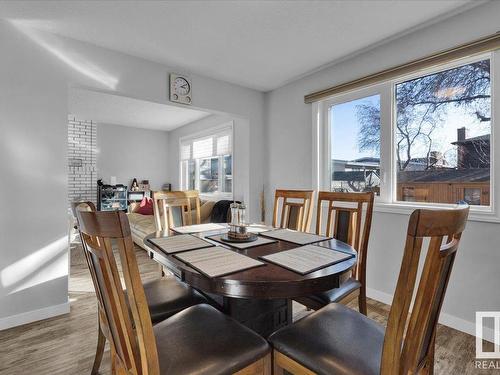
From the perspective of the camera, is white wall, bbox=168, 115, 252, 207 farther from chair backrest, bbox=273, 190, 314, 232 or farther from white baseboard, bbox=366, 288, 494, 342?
white baseboard, bbox=366, 288, 494, 342

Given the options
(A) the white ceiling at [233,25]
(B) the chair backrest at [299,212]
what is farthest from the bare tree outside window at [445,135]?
(B) the chair backrest at [299,212]

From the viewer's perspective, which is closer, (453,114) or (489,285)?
(489,285)

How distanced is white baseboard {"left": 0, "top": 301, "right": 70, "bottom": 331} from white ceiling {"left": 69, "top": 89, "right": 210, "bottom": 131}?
267 centimetres

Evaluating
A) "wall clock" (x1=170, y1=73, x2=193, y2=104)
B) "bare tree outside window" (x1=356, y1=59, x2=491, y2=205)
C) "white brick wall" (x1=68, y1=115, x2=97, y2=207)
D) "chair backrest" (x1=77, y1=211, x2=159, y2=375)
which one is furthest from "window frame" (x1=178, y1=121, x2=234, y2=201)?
"chair backrest" (x1=77, y1=211, x2=159, y2=375)

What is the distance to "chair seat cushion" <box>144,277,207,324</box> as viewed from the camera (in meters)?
1.38

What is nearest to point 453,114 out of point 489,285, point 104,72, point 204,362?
point 489,285

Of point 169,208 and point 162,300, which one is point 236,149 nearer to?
point 169,208

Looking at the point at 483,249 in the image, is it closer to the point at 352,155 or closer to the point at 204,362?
the point at 352,155

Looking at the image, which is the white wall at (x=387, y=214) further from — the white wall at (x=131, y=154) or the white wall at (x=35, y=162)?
the white wall at (x=131, y=154)

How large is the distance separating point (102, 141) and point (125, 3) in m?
4.45

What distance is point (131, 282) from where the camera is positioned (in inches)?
30.0

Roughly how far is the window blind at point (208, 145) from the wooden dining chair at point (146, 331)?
374 cm

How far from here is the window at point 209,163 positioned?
480cm

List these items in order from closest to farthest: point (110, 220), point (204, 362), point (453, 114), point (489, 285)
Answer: point (110, 220) < point (204, 362) < point (489, 285) < point (453, 114)
